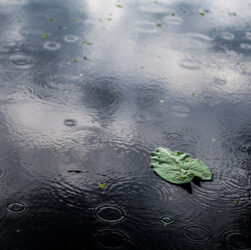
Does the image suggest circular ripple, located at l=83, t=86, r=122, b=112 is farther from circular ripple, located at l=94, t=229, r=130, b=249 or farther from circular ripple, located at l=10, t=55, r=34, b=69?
circular ripple, located at l=94, t=229, r=130, b=249

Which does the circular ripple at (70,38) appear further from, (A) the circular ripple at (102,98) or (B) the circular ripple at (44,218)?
(B) the circular ripple at (44,218)

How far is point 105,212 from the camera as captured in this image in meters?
3.00

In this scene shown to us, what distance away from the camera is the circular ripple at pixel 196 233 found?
112 inches

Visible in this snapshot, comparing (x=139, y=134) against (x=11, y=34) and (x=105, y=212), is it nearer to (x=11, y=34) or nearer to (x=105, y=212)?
(x=105, y=212)

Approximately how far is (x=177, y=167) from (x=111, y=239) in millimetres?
1005

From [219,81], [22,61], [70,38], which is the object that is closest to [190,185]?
[219,81]

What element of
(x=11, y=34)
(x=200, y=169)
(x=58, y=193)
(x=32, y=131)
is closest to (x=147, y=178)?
(x=200, y=169)

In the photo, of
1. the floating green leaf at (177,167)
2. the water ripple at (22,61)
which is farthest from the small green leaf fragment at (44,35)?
the floating green leaf at (177,167)

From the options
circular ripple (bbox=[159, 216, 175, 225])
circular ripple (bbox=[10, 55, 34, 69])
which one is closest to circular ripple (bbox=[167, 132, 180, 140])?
circular ripple (bbox=[159, 216, 175, 225])

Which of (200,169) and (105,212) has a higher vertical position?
(200,169)

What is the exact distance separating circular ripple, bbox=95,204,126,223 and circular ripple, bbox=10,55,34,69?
8.47ft

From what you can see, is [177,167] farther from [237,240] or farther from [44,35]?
[44,35]

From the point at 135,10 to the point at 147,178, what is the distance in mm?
4659

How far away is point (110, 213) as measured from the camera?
2.99 meters
